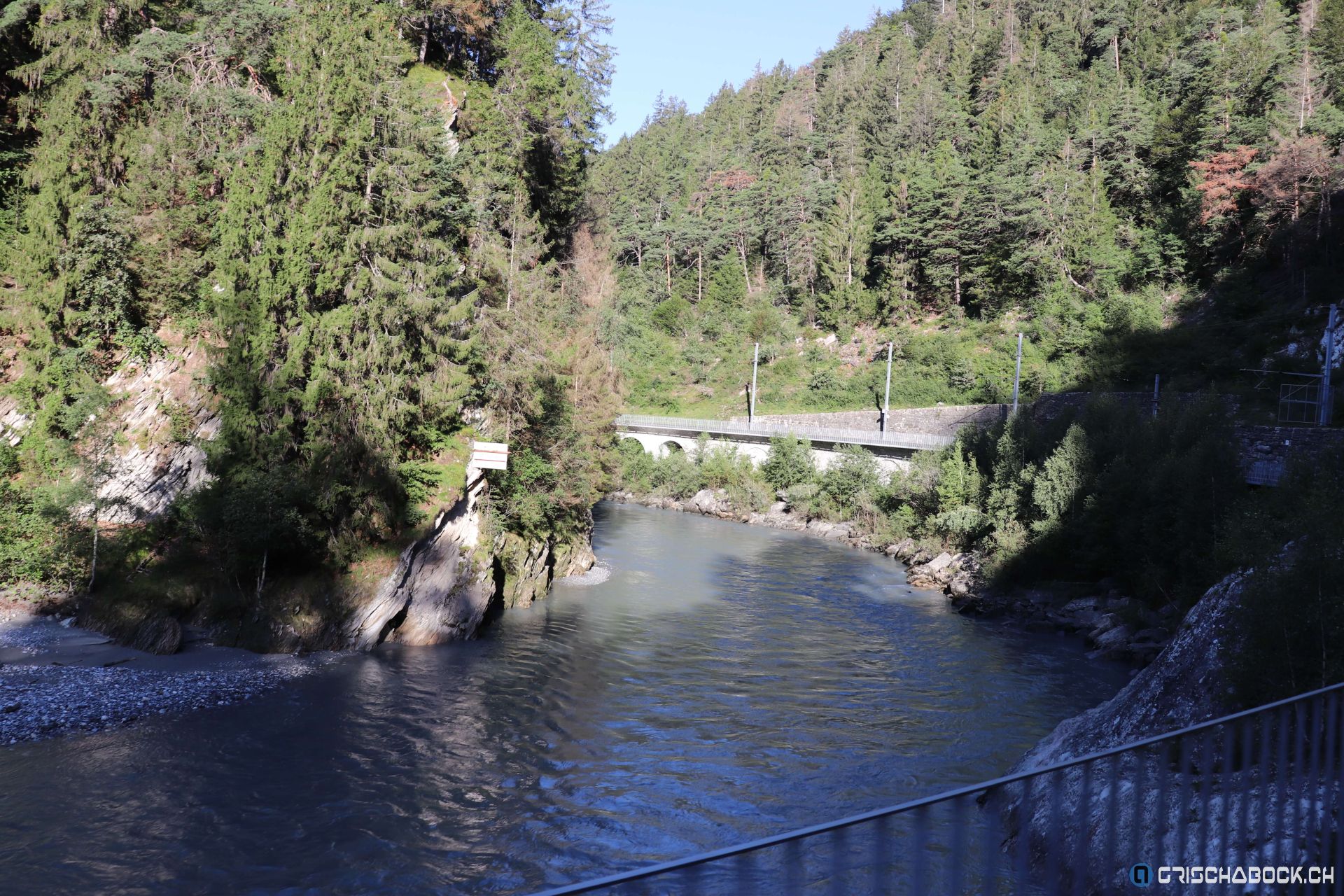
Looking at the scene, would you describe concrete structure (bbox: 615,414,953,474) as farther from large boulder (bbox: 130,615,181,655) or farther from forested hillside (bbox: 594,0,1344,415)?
large boulder (bbox: 130,615,181,655)

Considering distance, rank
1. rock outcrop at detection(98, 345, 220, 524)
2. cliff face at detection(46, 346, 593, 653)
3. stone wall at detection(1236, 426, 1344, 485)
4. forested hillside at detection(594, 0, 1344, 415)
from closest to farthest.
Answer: cliff face at detection(46, 346, 593, 653), rock outcrop at detection(98, 345, 220, 524), stone wall at detection(1236, 426, 1344, 485), forested hillside at detection(594, 0, 1344, 415)

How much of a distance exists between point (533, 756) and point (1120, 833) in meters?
10.4

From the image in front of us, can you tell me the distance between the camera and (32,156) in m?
21.6

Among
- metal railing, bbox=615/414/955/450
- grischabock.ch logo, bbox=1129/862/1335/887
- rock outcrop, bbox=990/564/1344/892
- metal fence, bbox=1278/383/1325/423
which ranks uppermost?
metal fence, bbox=1278/383/1325/423

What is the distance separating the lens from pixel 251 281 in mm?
19578

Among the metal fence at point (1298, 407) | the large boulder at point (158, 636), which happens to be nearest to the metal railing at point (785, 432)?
the metal fence at point (1298, 407)

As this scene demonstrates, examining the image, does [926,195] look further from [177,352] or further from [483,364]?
[177,352]

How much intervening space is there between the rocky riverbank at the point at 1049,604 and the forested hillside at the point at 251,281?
14839mm

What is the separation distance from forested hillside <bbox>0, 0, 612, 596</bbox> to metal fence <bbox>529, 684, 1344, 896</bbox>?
17006 millimetres

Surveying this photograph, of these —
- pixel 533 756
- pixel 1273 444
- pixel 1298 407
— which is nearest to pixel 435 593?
pixel 533 756

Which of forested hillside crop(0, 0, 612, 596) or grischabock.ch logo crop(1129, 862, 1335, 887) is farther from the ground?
forested hillside crop(0, 0, 612, 596)

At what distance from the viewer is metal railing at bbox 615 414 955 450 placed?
45.1m

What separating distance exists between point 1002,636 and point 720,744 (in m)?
12.4

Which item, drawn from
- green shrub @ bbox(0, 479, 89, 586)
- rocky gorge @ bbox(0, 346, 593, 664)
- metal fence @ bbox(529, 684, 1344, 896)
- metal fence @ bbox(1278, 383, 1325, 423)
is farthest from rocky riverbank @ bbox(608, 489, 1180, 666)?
green shrub @ bbox(0, 479, 89, 586)
